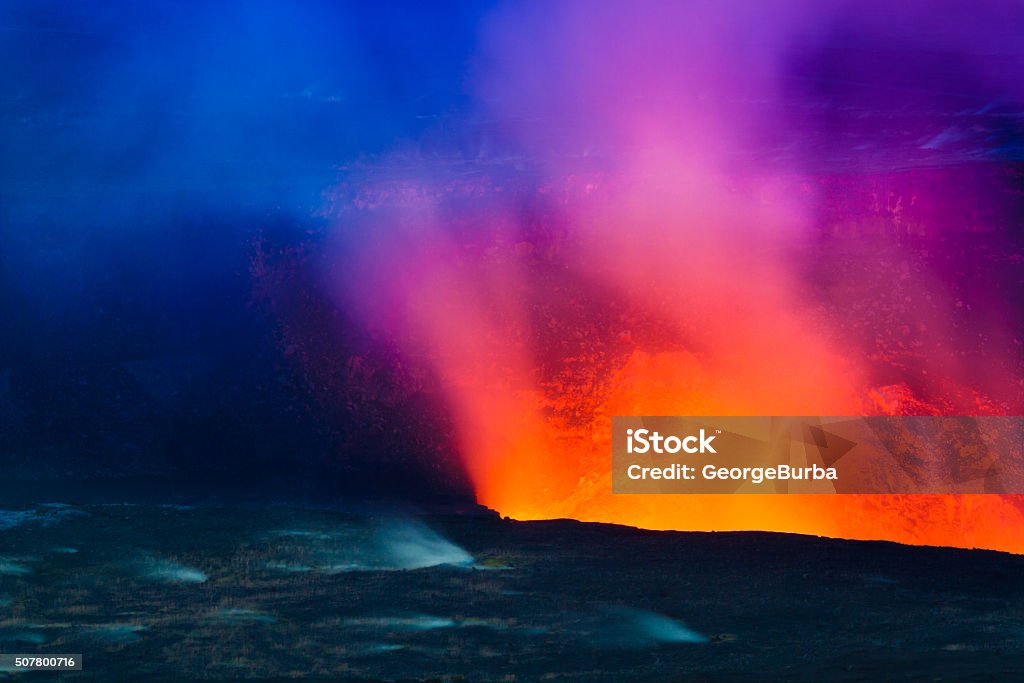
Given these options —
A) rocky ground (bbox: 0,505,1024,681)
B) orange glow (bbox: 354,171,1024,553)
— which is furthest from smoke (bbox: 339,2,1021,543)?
rocky ground (bbox: 0,505,1024,681)

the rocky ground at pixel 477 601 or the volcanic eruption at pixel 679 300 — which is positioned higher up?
the volcanic eruption at pixel 679 300

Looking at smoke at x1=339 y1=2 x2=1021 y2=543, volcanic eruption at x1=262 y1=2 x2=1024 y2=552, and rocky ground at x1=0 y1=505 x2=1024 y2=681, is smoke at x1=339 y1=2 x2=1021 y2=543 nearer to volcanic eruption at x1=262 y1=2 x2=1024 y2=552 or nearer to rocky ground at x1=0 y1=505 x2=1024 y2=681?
volcanic eruption at x1=262 y1=2 x2=1024 y2=552

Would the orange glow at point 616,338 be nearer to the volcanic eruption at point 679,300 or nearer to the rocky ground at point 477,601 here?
the volcanic eruption at point 679,300

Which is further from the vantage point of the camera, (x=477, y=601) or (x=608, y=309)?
(x=608, y=309)

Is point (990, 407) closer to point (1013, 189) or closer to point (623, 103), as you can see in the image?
point (1013, 189)

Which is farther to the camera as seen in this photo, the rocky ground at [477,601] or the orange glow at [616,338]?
the orange glow at [616,338]

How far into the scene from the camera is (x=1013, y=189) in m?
19.7

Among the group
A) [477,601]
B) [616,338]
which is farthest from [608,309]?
[477,601]

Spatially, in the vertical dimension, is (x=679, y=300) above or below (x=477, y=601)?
above

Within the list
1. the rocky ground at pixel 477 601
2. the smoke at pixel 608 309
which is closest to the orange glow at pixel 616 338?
the smoke at pixel 608 309

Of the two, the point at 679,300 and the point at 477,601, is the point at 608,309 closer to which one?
the point at 679,300

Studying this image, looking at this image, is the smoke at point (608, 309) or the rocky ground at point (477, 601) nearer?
the rocky ground at point (477, 601)

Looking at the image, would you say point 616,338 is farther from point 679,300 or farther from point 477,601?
point 477,601

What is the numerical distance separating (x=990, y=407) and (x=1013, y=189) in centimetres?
326
